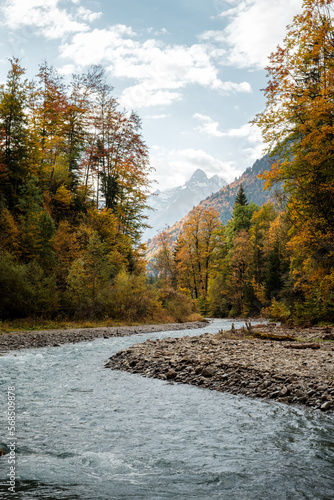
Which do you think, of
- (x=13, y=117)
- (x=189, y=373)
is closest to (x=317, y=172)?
(x=189, y=373)

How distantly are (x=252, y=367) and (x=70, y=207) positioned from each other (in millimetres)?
27642

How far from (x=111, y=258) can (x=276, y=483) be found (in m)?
26.6

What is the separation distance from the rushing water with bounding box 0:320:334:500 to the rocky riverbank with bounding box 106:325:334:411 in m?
0.52

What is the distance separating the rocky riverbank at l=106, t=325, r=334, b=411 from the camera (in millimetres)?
7828

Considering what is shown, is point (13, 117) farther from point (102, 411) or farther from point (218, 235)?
point (218, 235)

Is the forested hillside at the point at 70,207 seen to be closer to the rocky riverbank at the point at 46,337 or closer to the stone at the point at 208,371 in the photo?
the rocky riverbank at the point at 46,337

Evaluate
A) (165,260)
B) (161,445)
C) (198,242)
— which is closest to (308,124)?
(161,445)

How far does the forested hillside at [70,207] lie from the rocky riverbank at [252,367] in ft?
35.9

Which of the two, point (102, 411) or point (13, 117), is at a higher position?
point (13, 117)

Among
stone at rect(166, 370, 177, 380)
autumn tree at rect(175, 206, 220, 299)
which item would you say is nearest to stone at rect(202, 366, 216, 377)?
stone at rect(166, 370, 177, 380)

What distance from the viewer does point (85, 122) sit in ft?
120

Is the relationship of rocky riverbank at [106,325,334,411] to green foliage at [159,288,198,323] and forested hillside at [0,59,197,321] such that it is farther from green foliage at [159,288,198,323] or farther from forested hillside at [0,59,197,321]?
green foliage at [159,288,198,323]

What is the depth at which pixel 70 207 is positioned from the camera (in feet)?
111

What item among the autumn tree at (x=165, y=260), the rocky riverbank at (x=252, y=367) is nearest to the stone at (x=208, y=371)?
the rocky riverbank at (x=252, y=367)
